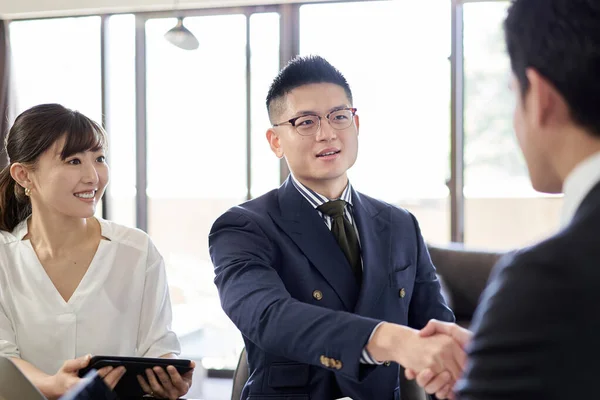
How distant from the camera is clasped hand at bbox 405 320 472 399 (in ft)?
4.35

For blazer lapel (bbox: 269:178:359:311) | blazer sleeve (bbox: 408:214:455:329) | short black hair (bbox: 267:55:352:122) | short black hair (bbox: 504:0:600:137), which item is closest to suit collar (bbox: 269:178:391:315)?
blazer lapel (bbox: 269:178:359:311)

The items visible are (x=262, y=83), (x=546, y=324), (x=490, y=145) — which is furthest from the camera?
(x=262, y=83)

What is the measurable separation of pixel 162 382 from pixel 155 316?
0.69 m

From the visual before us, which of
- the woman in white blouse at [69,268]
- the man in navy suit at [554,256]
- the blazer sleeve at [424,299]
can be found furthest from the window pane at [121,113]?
the man in navy suit at [554,256]

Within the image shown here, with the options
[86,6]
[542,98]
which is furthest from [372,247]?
[86,6]

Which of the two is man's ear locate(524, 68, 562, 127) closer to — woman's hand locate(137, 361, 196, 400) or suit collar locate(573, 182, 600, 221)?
suit collar locate(573, 182, 600, 221)

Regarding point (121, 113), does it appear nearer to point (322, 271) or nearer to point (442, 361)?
point (322, 271)

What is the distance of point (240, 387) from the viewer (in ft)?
6.27

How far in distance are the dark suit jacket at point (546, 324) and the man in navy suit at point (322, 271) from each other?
0.66m

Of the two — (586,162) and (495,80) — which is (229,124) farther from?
(586,162)

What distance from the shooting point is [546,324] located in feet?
1.97

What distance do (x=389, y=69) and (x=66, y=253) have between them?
3433 millimetres

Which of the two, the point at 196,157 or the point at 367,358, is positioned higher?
the point at 196,157

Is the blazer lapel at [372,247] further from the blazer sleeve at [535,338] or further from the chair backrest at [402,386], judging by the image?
the blazer sleeve at [535,338]
